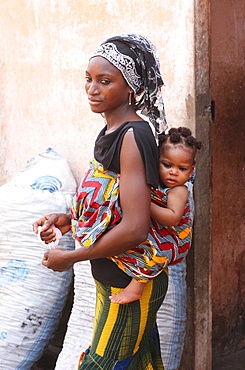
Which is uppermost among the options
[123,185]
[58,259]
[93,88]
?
[93,88]

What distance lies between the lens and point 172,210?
2.54 metres

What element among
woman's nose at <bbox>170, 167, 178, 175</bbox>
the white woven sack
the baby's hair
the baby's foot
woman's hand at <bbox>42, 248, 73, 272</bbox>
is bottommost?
the white woven sack

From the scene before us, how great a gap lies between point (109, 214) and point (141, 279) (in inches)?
10.3

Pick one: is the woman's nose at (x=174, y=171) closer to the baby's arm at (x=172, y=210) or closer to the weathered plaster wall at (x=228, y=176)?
the baby's arm at (x=172, y=210)

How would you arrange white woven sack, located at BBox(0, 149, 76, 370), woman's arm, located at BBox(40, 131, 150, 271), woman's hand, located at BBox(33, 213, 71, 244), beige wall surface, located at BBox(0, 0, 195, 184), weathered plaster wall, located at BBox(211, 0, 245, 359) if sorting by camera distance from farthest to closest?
white woven sack, located at BBox(0, 149, 76, 370) < weathered plaster wall, located at BBox(211, 0, 245, 359) < beige wall surface, located at BBox(0, 0, 195, 184) < woman's hand, located at BBox(33, 213, 71, 244) < woman's arm, located at BBox(40, 131, 150, 271)

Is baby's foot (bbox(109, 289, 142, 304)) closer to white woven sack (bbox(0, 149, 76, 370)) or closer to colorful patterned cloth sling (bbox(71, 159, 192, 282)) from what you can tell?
colorful patterned cloth sling (bbox(71, 159, 192, 282))

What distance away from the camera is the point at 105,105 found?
8.24ft

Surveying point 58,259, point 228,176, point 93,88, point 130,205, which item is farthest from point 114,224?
point 228,176

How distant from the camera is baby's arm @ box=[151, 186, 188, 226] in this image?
2.53m

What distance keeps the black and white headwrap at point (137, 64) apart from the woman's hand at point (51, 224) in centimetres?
55

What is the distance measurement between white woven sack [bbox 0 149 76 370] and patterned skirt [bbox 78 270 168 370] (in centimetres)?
121

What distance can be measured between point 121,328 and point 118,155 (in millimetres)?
628

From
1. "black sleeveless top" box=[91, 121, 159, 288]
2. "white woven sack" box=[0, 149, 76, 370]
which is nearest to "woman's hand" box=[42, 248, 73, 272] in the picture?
"black sleeveless top" box=[91, 121, 159, 288]

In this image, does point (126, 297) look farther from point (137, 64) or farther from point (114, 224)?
point (137, 64)
